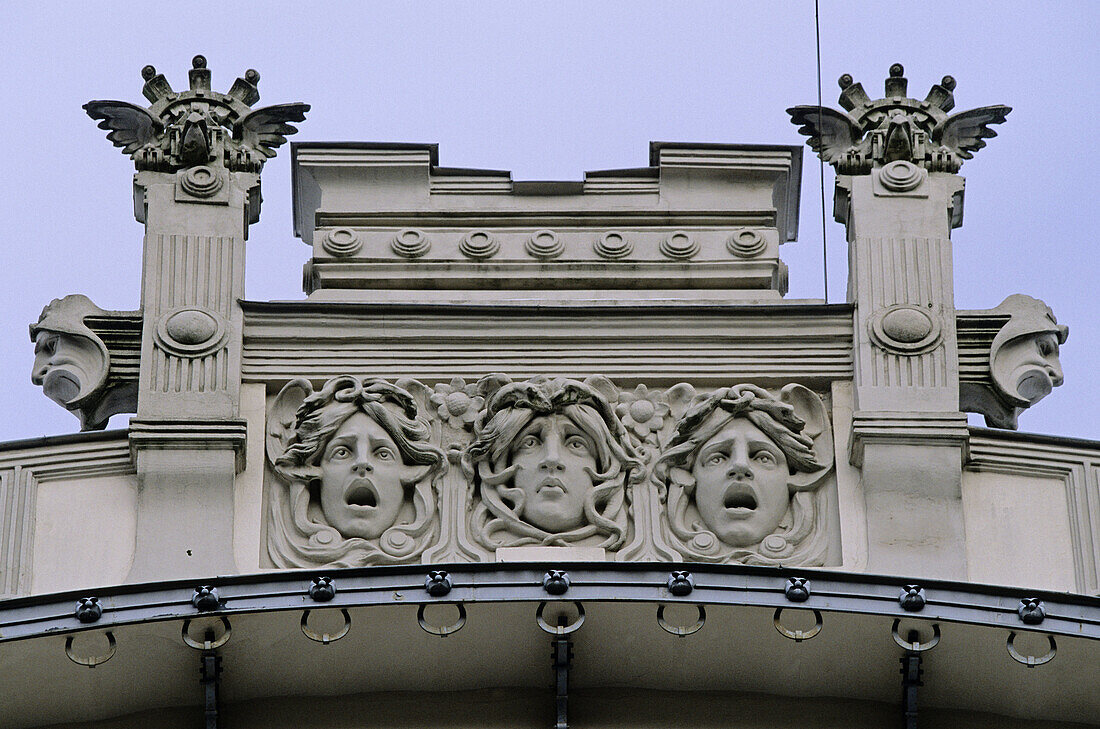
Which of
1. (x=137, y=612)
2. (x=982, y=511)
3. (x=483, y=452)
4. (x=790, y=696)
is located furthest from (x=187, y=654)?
(x=982, y=511)

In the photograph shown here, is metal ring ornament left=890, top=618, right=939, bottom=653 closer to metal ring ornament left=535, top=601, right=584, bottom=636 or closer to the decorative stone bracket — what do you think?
metal ring ornament left=535, top=601, right=584, bottom=636

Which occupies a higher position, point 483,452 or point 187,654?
point 483,452

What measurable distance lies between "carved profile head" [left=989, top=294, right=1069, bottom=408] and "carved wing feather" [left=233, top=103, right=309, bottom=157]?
4.02 meters

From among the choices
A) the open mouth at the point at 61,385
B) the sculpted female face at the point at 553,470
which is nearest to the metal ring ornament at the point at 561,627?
the sculpted female face at the point at 553,470

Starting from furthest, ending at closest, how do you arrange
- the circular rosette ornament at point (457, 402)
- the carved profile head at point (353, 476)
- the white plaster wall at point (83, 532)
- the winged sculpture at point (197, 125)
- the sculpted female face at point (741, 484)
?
the winged sculpture at point (197, 125)
the circular rosette ornament at point (457, 402)
the sculpted female face at point (741, 484)
the carved profile head at point (353, 476)
the white plaster wall at point (83, 532)

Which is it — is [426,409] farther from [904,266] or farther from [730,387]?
[904,266]

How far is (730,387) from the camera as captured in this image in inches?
640

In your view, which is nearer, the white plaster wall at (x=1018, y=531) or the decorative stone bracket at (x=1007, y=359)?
the white plaster wall at (x=1018, y=531)

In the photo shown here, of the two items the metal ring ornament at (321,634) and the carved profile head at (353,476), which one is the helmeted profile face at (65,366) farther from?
the metal ring ornament at (321,634)

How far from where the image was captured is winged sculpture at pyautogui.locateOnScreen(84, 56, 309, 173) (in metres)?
16.9

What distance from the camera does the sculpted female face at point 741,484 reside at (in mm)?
15789

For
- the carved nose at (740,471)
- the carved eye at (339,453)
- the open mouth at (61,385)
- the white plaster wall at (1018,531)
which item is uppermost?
the open mouth at (61,385)

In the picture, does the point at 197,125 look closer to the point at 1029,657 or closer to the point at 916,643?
the point at 916,643

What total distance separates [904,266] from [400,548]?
10.3 feet
